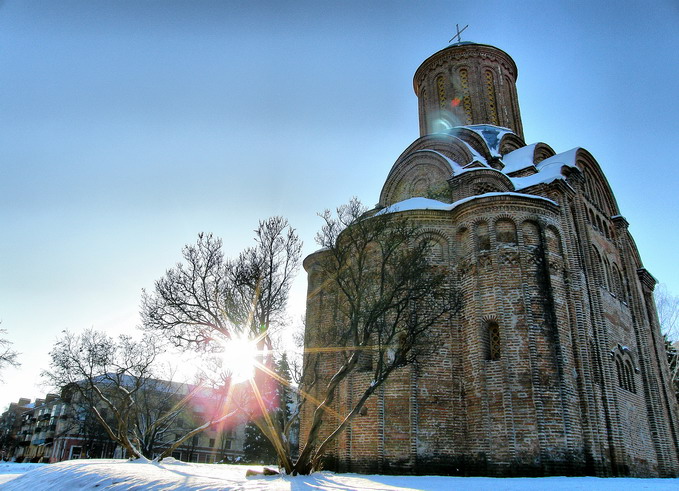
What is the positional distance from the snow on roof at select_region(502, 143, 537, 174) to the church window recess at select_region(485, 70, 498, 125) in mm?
2993

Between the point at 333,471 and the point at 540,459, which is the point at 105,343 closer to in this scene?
the point at 333,471

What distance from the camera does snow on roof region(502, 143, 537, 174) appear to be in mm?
18344

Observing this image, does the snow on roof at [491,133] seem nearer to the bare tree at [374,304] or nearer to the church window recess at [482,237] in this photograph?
the church window recess at [482,237]

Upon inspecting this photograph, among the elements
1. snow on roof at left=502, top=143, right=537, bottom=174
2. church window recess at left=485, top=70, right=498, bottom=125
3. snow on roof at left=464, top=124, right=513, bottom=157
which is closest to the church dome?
church window recess at left=485, top=70, right=498, bottom=125

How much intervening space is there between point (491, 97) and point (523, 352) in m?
14.2

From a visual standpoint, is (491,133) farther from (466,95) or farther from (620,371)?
(620,371)

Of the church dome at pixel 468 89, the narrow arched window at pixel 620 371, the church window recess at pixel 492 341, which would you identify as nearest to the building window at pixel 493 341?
the church window recess at pixel 492 341

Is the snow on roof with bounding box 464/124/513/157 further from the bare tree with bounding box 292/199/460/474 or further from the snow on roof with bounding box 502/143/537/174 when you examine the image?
the bare tree with bounding box 292/199/460/474

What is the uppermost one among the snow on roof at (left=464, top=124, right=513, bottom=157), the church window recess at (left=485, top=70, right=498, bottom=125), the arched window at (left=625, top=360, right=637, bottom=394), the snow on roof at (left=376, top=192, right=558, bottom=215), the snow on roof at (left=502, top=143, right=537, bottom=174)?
the church window recess at (left=485, top=70, right=498, bottom=125)

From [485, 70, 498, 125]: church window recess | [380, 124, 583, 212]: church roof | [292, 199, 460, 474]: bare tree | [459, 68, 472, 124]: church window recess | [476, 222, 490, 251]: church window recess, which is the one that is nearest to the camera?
[292, 199, 460, 474]: bare tree

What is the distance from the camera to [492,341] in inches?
531

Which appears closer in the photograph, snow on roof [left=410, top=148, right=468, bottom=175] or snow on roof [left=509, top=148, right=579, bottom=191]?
snow on roof [left=509, top=148, right=579, bottom=191]

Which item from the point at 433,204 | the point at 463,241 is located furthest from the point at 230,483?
the point at 433,204

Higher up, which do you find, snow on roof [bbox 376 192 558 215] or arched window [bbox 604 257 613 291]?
snow on roof [bbox 376 192 558 215]
